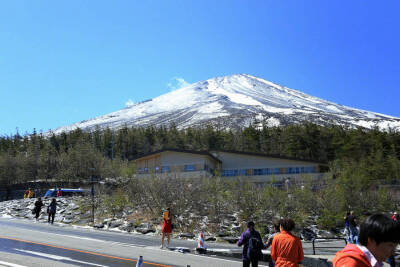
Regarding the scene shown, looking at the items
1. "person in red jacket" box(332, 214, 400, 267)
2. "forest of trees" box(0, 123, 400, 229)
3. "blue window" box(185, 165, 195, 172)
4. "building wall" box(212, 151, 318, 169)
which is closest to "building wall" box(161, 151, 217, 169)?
"blue window" box(185, 165, 195, 172)

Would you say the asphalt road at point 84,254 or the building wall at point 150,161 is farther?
the building wall at point 150,161

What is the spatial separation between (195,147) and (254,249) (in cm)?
6496

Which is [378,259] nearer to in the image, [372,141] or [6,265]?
[6,265]

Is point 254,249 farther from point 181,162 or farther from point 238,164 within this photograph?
point 238,164

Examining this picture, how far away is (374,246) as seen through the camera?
7.65 feet

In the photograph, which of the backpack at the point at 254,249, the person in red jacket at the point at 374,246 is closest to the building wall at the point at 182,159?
the backpack at the point at 254,249

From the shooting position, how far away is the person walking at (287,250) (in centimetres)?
487

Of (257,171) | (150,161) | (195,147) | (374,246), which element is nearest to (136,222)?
(374,246)

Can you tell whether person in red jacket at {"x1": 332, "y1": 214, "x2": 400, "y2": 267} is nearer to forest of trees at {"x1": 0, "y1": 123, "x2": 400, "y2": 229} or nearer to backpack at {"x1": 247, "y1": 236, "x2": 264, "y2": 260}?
backpack at {"x1": 247, "y1": 236, "x2": 264, "y2": 260}

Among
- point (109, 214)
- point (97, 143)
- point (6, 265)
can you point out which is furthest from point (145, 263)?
point (97, 143)

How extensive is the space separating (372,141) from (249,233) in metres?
53.9

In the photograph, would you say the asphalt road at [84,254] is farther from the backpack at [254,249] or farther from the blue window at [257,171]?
the blue window at [257,171]

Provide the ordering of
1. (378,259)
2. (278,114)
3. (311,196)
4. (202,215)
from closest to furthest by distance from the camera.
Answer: (378,259) → (202,215) → (311,196) → (278,114)

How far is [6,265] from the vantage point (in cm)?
910
